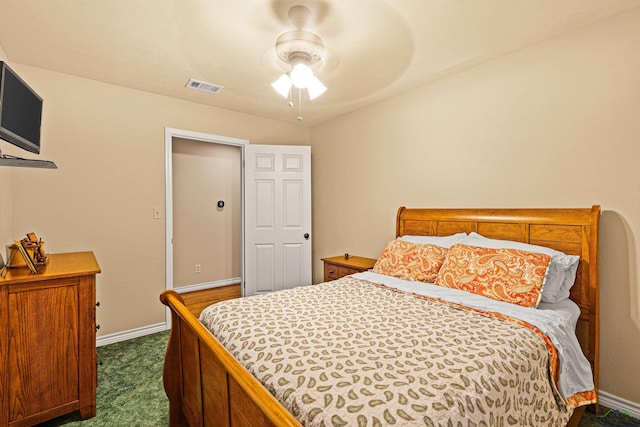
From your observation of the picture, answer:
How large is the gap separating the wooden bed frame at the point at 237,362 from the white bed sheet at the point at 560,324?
0.82 feet

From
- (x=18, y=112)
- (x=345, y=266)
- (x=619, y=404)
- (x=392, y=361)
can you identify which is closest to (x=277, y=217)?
(x=345, y=266)

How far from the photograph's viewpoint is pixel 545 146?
7.45 ft

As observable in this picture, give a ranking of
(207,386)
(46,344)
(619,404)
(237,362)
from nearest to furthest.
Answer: (237,362) → (207,386) → (46,344) → (619,404)

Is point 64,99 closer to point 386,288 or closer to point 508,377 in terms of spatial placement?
point 386,288

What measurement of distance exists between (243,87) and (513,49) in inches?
92.3

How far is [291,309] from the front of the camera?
5.85 feet

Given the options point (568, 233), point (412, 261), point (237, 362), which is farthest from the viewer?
point (412, 261)

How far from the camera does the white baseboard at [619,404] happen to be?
75.8 inches

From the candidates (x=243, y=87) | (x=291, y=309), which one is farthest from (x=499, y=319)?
(x=243, y=87)

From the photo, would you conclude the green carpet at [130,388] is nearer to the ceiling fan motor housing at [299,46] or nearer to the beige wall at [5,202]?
the beige wall at [5,202]

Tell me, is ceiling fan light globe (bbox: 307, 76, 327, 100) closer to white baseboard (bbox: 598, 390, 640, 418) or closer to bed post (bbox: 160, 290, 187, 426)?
bed post (bbox: 160, 290, 187, 426)

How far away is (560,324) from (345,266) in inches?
75.6

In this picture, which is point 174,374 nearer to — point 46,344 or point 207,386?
point 207,386

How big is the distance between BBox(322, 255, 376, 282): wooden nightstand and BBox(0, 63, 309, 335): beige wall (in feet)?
5.88
